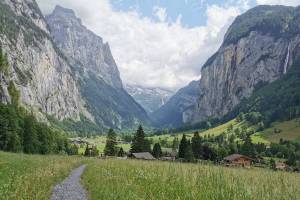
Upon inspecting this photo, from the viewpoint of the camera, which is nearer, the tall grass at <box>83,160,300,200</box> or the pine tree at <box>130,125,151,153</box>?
the tall grass at <box>83,160,300,200</box>

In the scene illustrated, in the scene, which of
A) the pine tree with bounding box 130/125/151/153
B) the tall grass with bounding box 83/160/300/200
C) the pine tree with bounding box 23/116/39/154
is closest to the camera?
the tall grass with bounding box 83/160/300/200

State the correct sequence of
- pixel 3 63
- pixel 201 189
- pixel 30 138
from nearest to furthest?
pixel 201 189
pixel 30 138
pixel 3 63

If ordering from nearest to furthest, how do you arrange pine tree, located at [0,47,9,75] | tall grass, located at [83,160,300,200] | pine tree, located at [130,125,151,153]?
1. tall grass, located at [83,160,300,200]
2. pine tree, located at [0,47,9,75]
3. pine tree, located at [130,125,151,153]

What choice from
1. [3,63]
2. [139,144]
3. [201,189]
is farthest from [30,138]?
[201,189]

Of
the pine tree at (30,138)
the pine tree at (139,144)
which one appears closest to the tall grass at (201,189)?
the pine tree at (30,138)

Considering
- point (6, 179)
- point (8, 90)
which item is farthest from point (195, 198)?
point (8, 90)

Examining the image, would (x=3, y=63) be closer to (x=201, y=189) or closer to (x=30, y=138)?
(x=30, y=138)

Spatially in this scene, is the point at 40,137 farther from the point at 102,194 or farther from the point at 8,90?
the point at 102,194

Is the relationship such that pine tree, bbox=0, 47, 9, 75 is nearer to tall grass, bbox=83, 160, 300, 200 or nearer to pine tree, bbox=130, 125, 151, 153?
pine tree, bbox=130, 125, 151, 153

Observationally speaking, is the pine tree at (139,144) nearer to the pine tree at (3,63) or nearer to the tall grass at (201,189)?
the pine tree at (3,63)

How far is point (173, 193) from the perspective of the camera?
59.8 feet

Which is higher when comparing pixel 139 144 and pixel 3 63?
pixel 3 63

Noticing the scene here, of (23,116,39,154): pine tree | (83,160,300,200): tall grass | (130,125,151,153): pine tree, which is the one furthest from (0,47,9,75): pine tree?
(83,160,300,200): tall grass

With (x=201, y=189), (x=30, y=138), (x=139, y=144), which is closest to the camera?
(x=201, y=189)
